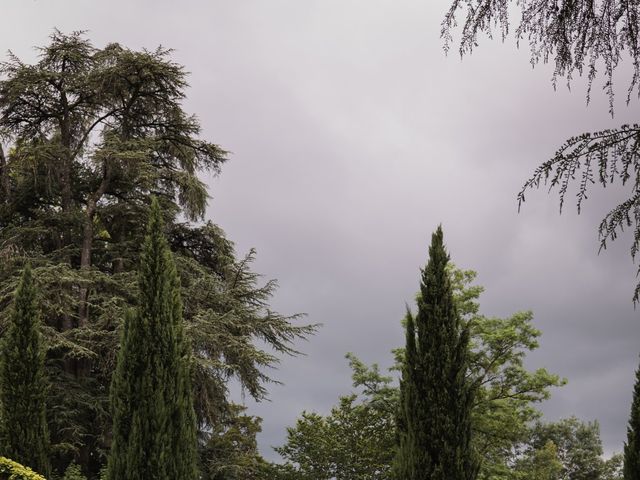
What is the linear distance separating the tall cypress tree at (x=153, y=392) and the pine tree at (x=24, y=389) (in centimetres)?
204

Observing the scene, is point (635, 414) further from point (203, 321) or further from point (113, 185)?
point (113, 185)

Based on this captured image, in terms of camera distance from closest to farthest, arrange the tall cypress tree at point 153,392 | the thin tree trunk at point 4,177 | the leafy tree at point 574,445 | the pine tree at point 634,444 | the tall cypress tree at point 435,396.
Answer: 1. the tall cypress tree at point 153,392
2. the tall cypress tree at point 435,396
3. the pine tree at point 634,444
4. the thin tree trunk at point 4,177
5. the leafy tree at point 574,445

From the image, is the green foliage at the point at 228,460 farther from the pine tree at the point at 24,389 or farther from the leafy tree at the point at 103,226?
the pine tree at the point at 24,389

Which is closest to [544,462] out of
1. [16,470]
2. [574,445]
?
[574,445]

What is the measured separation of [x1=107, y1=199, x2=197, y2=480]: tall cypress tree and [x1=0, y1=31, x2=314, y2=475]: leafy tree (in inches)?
123

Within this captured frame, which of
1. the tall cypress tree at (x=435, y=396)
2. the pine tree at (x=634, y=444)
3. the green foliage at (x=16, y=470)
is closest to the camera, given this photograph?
the green foliage at (x=16, y=470)

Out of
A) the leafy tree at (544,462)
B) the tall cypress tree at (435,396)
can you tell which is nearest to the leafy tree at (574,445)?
the leafy tree at (544,462)

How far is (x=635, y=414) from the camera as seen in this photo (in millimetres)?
15312

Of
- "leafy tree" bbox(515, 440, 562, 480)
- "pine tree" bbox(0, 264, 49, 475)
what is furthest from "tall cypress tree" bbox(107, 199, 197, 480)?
"leafy tree" bbox(515, 440, 562, 480)

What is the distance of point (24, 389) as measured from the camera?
13172 mm

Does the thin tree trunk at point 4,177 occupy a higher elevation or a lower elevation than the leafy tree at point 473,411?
higher

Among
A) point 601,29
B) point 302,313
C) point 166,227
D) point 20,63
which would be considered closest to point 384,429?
point 302,313

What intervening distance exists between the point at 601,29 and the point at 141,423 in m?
9.93

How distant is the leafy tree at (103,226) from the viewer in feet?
54.9
